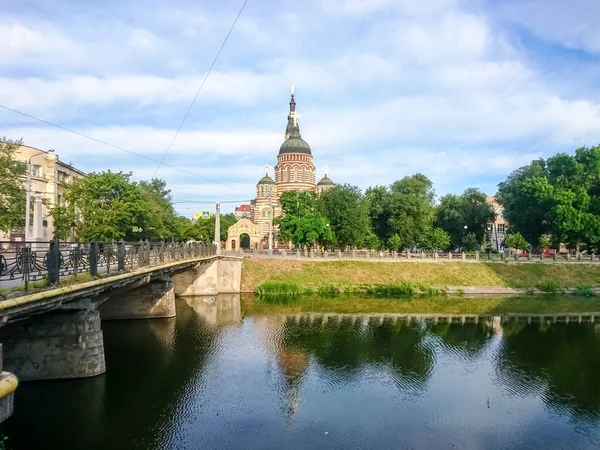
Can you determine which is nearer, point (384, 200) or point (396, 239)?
point (396, 239)

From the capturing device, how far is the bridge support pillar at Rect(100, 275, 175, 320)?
31.9 metres

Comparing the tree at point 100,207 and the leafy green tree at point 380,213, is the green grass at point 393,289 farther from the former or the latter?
the tree at point 100,207

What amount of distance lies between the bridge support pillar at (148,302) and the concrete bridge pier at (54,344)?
13086 mm

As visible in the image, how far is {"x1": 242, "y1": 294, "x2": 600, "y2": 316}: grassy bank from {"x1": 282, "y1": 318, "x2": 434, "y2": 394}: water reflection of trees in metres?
4.74

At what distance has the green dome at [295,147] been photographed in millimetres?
84312

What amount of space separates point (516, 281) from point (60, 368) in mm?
43997

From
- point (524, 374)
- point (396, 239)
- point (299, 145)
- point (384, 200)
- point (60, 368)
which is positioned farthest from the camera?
point (299, 145)

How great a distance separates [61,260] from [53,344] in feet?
19.6

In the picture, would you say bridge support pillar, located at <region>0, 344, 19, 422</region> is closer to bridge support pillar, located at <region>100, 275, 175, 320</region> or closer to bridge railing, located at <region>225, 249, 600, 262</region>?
bridge support pillar, located at <region>100, 275, 175, 320</region>

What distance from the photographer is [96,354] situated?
1919cm

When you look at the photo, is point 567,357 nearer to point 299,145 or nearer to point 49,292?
point 49,292

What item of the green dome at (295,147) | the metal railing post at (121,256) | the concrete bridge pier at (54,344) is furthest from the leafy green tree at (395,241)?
the concrete bridge pier at (54,344)

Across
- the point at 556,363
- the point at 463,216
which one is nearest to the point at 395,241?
the point at 463,216

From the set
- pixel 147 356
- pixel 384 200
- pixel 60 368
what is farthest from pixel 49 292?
pixel 384 200
